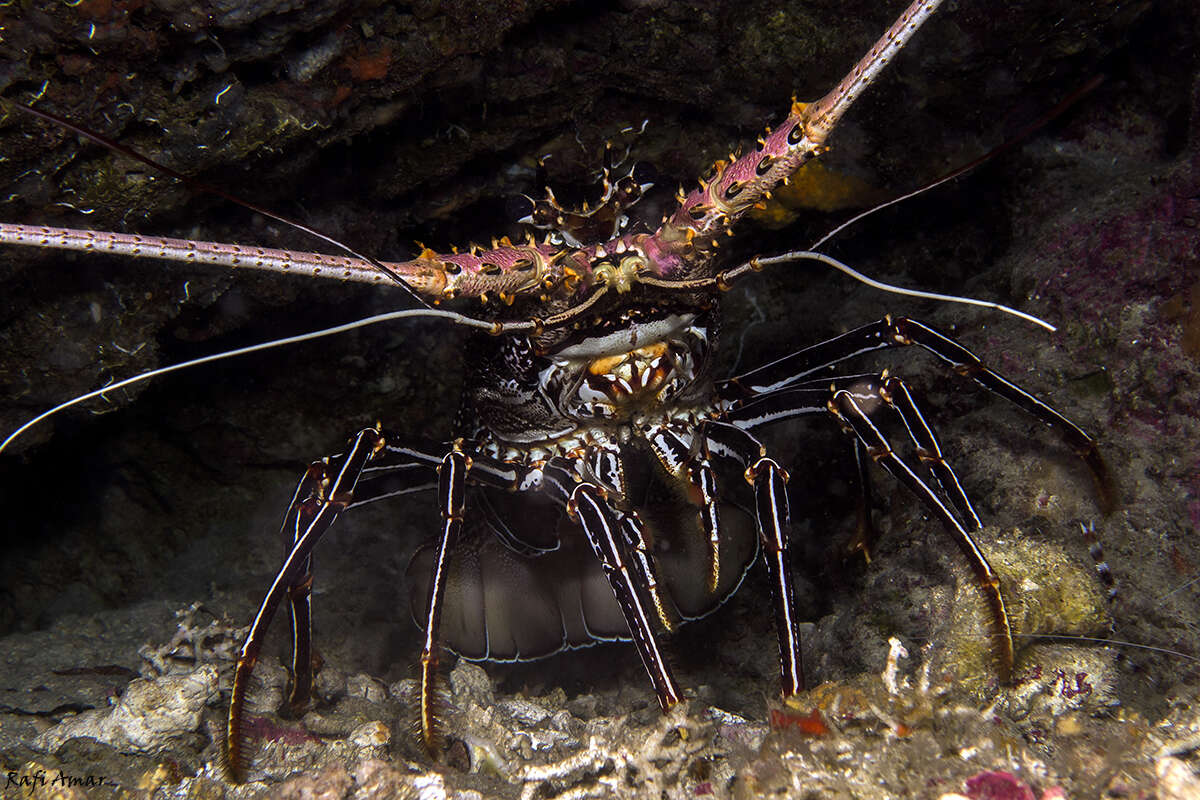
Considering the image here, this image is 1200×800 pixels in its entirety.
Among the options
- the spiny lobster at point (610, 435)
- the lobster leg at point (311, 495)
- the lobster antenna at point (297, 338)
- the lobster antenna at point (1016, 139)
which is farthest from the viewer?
the lobster leg at point (311, 495)

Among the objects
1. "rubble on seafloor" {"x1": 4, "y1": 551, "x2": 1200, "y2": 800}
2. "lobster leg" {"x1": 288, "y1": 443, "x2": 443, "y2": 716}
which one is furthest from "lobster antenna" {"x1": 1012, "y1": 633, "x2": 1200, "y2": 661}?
"lobster leg" {"x1": 288, "y1": 443, "x2": 443, "y2": 716}

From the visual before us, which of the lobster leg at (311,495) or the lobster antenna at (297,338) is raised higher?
the lobster antenna at (297,338)

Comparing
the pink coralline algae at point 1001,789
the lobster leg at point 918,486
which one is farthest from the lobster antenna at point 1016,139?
the pink coralline algae at point 1001,789

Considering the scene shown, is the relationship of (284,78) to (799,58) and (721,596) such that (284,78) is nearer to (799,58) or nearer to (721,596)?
(799,58)

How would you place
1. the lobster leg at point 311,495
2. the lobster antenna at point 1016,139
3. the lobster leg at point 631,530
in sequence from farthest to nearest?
the lobster leg at point 311,495 < the lobster leg at point 631,530 < the lobster antenna at point 1016,139

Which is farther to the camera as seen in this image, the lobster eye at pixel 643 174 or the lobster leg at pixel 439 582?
the lobster eye at pixel 643 174

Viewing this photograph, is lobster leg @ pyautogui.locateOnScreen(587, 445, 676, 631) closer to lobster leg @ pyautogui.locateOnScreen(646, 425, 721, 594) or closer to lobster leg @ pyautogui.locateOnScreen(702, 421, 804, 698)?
lobster leg @ pyautogui.locateOnScreen(646, 425, 721, 594)

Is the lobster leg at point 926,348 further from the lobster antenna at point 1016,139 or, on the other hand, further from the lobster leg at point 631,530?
the lobster antenna at point 1016,139

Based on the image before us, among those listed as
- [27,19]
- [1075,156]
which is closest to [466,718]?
[27,19]
